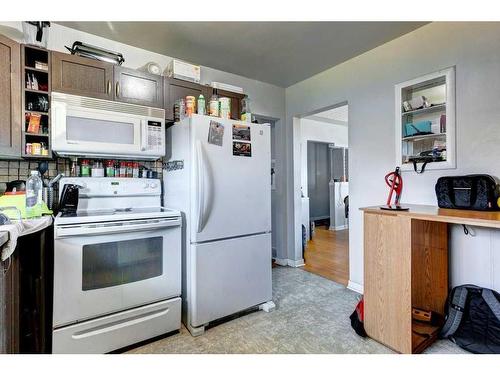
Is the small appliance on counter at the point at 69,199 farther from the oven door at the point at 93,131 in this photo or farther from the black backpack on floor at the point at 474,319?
the black backpack on floor at the point at 474,319

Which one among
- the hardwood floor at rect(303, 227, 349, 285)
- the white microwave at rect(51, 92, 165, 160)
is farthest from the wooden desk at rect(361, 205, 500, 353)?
the white microwave at rect(51, 92, 165, 160)

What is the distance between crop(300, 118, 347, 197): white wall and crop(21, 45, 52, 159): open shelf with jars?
4244 millimetres

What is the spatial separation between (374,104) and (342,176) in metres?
4.07

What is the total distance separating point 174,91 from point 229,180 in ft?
3.27

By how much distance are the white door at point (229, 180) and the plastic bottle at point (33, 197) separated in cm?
97

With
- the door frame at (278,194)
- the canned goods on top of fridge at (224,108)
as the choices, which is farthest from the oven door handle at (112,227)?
the door frame at (278,194)

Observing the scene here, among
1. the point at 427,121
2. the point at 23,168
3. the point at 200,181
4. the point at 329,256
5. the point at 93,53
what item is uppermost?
the point at 93,53

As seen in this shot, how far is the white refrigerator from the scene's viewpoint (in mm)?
1876

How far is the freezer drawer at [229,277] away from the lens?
1.88m

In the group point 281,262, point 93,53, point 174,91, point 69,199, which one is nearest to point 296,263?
point 281,262

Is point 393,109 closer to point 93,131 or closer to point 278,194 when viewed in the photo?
point 278,194

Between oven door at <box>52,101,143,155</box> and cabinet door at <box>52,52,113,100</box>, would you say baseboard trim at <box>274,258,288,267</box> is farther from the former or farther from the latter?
cabinet door at <box>52,52,113,100</box>

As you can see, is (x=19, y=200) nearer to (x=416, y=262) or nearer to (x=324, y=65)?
(x=416, y=262)

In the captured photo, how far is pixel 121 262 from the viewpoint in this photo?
1.70m
